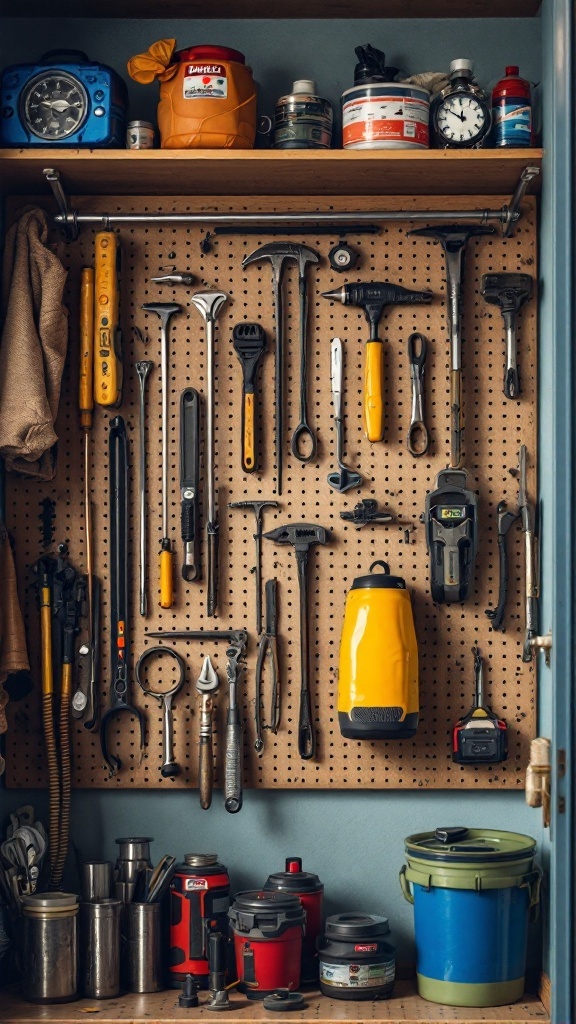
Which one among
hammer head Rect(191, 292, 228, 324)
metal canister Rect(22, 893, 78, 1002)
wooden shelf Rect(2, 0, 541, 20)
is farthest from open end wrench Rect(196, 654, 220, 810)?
wooden shelf Rect(2, 0, 541, 20)

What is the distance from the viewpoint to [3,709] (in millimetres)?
2889

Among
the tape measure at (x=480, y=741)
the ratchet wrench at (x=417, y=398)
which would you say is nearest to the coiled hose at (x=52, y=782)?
the tape measure at (x=480, y=741)

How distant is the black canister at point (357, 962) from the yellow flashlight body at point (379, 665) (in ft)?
1.38

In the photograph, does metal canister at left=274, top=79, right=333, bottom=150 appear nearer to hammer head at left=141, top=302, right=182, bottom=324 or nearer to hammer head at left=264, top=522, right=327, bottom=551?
hammer head at left=141, top=302, right=182, bottom=324

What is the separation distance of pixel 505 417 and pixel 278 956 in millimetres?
1348

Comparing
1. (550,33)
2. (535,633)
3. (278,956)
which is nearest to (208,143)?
(550,33)

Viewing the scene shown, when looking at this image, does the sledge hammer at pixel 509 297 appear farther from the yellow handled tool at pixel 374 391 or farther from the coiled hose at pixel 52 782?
the coiled hose at pixel 52 782

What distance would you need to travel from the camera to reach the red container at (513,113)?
291cm

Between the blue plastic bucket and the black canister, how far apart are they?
9cm

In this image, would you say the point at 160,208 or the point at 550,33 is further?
the point at 160,208

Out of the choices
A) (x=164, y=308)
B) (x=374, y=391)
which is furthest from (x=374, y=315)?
(x=164, y=308)

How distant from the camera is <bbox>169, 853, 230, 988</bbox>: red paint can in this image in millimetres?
2834

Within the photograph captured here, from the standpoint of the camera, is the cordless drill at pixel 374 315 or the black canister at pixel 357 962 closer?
the black canister at pixel 357 962

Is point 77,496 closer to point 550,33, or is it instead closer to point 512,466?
point 512,466
